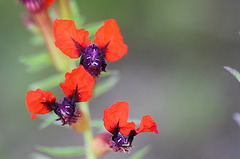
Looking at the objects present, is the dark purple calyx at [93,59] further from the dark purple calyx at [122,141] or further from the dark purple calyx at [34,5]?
the dark purple calyx at [34,5]

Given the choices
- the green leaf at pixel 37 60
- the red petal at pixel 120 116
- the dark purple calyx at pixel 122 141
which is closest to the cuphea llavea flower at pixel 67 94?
the red petal at pixel 120 116

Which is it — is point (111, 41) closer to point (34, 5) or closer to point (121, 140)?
point (121, 140)

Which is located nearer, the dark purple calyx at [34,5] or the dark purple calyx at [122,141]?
the dark purple calyx at [122,141]

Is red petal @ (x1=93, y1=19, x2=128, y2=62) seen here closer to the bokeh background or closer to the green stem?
the green stem

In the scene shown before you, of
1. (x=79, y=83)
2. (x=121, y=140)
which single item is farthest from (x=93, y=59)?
(x=121, y=140)

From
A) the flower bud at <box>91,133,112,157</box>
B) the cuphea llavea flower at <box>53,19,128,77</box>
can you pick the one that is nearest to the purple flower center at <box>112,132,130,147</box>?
the flower bud at <box>91,133,112,157</box>
